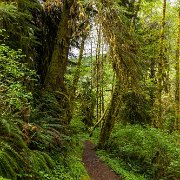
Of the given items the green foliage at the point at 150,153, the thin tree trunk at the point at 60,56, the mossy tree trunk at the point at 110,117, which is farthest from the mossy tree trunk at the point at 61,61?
the green foliage at the point at 150,153

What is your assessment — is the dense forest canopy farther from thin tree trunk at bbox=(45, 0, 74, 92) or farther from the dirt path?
the dirt path

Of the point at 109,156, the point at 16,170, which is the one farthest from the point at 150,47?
the point at 16,170

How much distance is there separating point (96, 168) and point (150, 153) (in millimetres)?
2471

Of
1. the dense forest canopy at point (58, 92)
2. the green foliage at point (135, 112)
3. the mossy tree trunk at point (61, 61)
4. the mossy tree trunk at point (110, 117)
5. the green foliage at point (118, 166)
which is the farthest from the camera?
the green foliage at point (135, 112)

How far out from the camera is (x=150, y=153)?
12914 millimetres

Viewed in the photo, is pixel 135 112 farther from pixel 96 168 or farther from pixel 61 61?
pixel 61 61

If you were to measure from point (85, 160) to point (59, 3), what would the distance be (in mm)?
6257

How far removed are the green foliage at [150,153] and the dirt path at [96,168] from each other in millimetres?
1062

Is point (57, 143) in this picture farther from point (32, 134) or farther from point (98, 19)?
point (98, 19)

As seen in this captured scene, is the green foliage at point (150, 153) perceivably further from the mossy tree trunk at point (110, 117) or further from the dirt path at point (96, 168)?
the dirt path at point (96, 168)

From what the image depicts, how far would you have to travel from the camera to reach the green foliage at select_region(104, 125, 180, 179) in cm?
1187

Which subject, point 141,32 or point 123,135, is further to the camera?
point 141,32

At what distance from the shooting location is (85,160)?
506 inches

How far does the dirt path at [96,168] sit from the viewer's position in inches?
433
